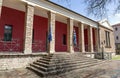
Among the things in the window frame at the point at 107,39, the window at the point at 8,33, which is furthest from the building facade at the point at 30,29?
the window frame at the point at 107,39

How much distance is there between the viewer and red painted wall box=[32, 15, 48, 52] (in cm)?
1301

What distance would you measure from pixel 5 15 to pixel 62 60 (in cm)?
679

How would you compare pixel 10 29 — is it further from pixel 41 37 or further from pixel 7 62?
pixel 7 62

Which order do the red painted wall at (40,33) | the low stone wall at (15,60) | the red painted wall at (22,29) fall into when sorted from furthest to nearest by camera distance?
the red painted wall at (40,33) → the red painted wall at (22,29) → the low stone wall at (15,60)

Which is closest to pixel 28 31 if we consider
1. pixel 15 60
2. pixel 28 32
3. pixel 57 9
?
pixel 28 32

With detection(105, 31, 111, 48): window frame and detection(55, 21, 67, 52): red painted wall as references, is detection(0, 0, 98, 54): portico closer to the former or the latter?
detection(55, 21, 67, 52): red painted wall

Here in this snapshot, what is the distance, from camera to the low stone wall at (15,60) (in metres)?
7.63

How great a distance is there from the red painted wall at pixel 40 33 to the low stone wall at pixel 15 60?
3.70 m

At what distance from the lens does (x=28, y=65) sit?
346 inches

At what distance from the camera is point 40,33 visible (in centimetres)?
1352

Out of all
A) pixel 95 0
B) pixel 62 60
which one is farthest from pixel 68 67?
pixel 95 0

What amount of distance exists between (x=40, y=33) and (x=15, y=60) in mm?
5872

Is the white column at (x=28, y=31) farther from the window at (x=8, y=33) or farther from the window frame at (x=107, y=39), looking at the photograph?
the window frame at (x=107, y=39)

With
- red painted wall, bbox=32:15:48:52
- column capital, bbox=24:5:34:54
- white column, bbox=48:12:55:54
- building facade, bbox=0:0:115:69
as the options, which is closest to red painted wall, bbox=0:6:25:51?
building facade, bbox=0:0:115:69
